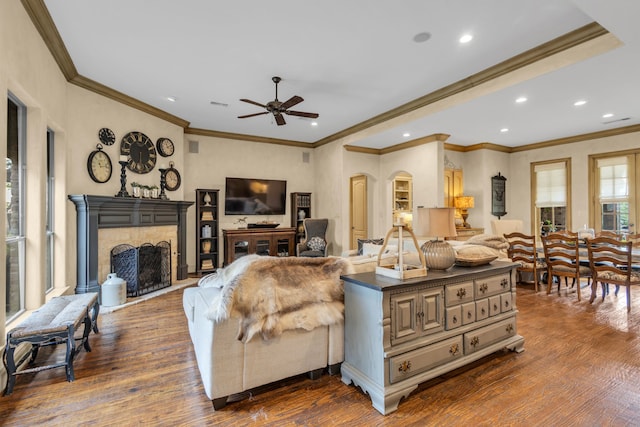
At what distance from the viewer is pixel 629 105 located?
5.01 m

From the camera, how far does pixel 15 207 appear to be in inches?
121

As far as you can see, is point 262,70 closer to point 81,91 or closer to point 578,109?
point 81,91

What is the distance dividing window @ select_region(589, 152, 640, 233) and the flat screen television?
22.4 feet

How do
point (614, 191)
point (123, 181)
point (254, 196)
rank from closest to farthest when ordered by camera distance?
point (123, 181)
point (614, 191)
point (254, 196)

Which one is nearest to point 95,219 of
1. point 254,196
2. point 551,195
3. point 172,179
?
point 172,179

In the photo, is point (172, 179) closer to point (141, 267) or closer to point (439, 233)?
point (141, 267)

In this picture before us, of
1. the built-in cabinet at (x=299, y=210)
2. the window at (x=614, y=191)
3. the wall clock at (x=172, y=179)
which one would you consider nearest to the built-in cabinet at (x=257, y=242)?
the built-in cabinet at (x=299, y=210)

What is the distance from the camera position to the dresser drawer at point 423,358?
2.13m

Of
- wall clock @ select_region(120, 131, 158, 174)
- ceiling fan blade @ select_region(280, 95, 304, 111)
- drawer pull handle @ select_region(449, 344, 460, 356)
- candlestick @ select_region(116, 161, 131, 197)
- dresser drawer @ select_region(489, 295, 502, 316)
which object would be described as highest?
ceiling fan blade @ select_region(280, 95, 304, 111)

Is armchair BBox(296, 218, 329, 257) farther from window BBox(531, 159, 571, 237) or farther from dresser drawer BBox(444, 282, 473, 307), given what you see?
window BBox(531, 159, 571, 237)

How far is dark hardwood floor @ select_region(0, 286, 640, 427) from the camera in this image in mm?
1996

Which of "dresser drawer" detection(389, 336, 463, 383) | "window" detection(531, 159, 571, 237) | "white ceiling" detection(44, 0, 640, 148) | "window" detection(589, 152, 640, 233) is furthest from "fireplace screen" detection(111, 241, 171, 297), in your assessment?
"window" detection(589, 152, 640, 233)

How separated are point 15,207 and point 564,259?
698 centimetres

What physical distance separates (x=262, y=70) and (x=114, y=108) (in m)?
2.57
